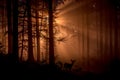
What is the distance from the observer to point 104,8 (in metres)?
21.0

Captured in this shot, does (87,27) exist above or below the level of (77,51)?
above

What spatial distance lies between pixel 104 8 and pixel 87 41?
13.7 ft

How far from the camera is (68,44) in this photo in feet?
67.7

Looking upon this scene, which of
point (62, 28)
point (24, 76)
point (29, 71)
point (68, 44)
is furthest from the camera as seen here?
point (68, 44)

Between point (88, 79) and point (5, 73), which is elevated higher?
point (5, 73)

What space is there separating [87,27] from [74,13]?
7.00 ft

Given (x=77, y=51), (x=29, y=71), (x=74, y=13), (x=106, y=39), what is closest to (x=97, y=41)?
(x=106, y=39)

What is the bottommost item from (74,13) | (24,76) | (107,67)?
(107,67)

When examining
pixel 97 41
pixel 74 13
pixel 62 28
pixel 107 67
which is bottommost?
pixel 107 67

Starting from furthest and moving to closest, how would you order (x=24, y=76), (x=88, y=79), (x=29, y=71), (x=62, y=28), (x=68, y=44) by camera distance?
(x=68, y=44)
(x=62, y=28)
(x=88, y=79)
(x=29, y=71)
(x=24, y=76)

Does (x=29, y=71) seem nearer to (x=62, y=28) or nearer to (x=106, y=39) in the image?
(x=62, y=28)

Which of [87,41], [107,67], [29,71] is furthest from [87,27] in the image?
[29,71]

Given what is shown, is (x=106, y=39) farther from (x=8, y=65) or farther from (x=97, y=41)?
(x=8, y=65)

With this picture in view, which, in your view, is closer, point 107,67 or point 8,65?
point 8,65
